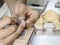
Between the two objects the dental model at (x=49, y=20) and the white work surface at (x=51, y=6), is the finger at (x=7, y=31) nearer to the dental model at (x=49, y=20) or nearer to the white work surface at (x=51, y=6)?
the dental model at (x=49, y=20)

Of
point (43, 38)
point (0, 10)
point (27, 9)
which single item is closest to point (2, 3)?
point (0, 10)

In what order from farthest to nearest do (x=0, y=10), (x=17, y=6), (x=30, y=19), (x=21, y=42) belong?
(x=0, y=10) → (x=17, y=6) → (x=30, y=19) → (x=21, y=42)

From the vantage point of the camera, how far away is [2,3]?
98 centimetres

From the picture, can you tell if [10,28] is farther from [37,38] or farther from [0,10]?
[0,10]

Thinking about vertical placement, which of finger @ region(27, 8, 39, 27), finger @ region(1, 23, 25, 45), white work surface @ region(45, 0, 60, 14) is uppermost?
white work surface @ region(45, 0, 60, 14)

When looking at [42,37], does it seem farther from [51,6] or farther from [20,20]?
[51,6]

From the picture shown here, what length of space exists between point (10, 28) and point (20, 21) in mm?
76

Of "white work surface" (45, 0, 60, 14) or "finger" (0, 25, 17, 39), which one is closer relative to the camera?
"finger" (0, 25, 17, 39)

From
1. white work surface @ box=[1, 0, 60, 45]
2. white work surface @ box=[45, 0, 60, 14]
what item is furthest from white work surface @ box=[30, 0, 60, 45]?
white work surface @ box=[45, 0, 60, 14]

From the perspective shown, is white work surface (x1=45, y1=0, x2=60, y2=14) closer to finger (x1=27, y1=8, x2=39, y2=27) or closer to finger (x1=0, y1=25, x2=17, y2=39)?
finger (x1=27, y1=8, x2=39, y2=27)

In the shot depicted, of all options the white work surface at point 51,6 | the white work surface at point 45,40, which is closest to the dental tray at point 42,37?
the white work surface at point 45,40

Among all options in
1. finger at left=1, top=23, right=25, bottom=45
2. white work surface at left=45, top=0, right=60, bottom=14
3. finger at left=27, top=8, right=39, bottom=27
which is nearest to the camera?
finger at left=1, top=23, right=25, bottom=45

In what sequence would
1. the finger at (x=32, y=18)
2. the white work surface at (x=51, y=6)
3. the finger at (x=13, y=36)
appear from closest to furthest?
the finger at (x=13, y=36)
the finger at (x=32, y=18)
the white work surface at (x=51, y=6)

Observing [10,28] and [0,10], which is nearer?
[10,28]
